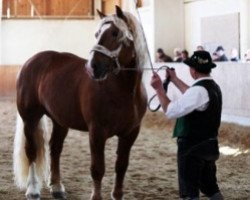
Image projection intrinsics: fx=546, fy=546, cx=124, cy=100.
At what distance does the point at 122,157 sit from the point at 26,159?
1.05 meters

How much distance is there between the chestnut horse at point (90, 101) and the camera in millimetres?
3740

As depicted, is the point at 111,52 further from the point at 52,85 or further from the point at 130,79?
the point at 52,85

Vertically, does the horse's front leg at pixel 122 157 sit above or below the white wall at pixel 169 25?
below

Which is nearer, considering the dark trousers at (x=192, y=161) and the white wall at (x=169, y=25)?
the dark trousers at (x=192, y=161)

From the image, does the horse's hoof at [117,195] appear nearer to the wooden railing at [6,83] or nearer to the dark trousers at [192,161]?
the dark trousers at [192,161]

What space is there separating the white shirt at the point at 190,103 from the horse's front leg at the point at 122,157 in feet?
2.08

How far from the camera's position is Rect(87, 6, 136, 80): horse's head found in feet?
12.0

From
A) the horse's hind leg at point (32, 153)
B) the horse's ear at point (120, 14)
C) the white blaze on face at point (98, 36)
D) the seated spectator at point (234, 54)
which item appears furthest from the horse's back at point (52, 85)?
the seated spectator at point (234, 54)

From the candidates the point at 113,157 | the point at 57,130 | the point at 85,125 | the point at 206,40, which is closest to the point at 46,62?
the point at 57,130

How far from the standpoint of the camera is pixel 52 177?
15.6 feet

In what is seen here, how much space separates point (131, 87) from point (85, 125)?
524 mm

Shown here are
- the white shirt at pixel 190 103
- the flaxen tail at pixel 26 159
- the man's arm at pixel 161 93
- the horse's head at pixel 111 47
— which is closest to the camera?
the white shirt at pixel 190 103

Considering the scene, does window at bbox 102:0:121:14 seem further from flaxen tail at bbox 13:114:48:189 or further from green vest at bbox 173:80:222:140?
green vest at bbox 173:80:222:140

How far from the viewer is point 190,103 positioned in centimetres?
342
